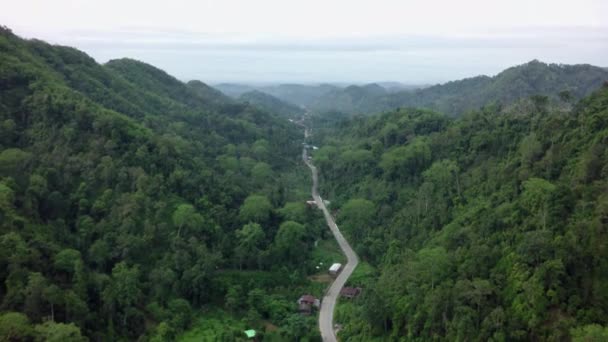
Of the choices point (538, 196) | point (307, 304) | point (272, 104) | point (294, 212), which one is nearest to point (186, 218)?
point (307, 304)

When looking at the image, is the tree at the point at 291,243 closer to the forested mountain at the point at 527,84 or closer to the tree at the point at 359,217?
the tree at the point at 359,217

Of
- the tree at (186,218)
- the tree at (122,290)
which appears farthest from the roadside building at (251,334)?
the tree at (186,218)

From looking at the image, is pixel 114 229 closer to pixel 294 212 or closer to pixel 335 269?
pixel 294 212

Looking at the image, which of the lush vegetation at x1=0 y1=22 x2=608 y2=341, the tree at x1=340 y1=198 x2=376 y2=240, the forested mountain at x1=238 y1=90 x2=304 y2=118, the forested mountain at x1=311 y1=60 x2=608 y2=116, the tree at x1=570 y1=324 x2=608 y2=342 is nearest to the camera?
the tree at x1=570 y1=324 x2=608 y2=342

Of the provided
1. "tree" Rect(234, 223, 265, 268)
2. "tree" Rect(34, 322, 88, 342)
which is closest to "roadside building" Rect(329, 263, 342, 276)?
"tree" Rect(234, 223, 265, 268)

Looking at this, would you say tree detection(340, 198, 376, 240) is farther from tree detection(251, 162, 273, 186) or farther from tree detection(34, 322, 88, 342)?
tree detection(34, 322, 88, 342)

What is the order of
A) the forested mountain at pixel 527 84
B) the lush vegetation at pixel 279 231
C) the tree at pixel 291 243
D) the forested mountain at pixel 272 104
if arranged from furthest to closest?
the forested mountain at pixel 272 104 < the forested mountain at pixel 527 84 < the tree at pixel 291 243 < the lush vegetation at pixel 279 231

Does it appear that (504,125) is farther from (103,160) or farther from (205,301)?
(103,160)
